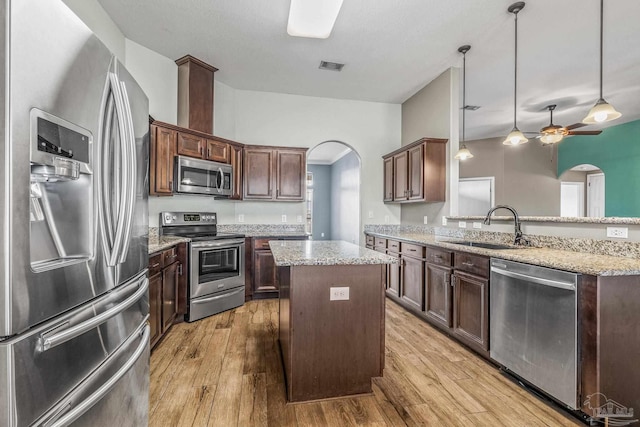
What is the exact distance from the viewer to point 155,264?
257cm

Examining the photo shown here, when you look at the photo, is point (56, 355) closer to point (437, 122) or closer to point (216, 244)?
point (216, 244)

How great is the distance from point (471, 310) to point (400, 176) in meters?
2.36

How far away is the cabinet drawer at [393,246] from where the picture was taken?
392 centimetres

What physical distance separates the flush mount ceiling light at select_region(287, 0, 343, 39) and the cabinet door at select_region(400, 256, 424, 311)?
2501 mm

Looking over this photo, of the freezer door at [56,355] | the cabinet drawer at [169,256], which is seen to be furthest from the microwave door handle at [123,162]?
the cabinet drawer at [169,256]

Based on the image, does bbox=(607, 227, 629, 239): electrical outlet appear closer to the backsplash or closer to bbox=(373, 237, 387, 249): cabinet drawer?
the backsplash


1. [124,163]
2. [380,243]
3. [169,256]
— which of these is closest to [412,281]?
[380,243]

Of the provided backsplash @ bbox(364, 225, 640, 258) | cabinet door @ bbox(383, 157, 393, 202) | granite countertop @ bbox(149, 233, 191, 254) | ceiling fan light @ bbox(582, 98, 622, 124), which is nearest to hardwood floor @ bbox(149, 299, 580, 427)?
granite countertop @ bbox(149, 233, 191, 254)

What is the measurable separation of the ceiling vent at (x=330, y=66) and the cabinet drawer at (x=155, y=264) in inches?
116

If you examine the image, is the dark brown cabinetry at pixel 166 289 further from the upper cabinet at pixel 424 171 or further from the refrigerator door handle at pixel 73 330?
the upper cabinet at pixel 424 171

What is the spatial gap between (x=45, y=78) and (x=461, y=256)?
2.89 meters

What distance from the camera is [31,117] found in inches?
31.6

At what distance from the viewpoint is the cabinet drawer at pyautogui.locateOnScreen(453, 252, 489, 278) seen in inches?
97.1

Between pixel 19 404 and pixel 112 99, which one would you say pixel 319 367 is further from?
pixel 112 99
